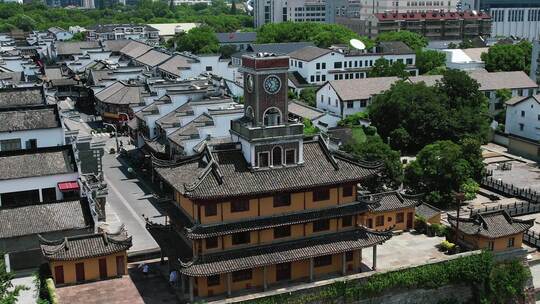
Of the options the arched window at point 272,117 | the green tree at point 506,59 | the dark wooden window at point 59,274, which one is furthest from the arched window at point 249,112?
the green tree at point 506,59

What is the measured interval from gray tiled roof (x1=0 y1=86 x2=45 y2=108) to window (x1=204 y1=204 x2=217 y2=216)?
35.1m

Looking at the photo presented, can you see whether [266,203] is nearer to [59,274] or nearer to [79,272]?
[79,272]

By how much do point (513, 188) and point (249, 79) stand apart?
36464 millimetres

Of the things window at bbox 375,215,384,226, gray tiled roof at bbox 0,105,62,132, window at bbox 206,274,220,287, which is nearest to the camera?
window at bbox 206,274,220,287

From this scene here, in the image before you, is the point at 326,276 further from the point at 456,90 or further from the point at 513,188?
the point at 456,90

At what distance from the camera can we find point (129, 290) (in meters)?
45.1

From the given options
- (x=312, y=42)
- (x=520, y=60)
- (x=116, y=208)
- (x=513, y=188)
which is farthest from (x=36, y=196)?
(x=312, y=42)

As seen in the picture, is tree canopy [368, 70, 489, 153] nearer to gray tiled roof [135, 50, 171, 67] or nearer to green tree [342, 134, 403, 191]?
green tree [342, 134, 403, 191]

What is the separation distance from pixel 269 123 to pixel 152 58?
87.2m

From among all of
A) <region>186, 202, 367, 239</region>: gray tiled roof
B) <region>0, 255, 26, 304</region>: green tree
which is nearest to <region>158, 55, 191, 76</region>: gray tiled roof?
<region>186, 202, 367, 239</region>: gray tiled roof

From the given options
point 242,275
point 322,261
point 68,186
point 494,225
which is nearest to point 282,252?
point 242,275

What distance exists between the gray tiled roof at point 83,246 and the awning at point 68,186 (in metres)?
8.64

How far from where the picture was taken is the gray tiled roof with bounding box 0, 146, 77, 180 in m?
54.6

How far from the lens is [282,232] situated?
152 feet
